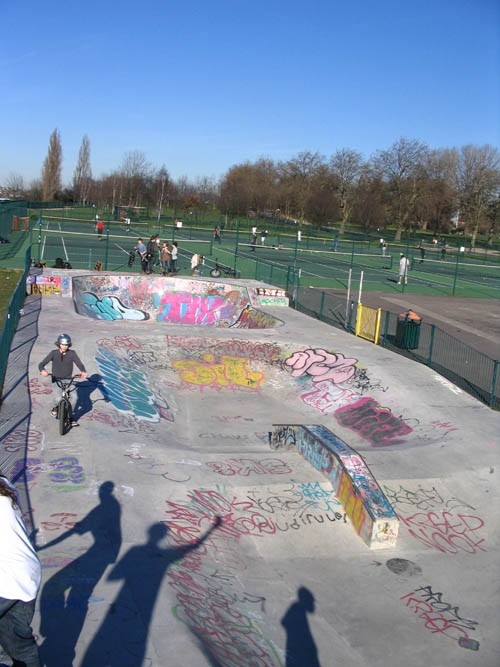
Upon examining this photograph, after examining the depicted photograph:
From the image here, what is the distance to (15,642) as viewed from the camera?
404cm

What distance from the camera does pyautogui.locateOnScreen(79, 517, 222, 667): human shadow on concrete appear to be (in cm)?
520

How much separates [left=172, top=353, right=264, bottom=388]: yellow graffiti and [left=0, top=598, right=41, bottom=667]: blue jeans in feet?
39.4

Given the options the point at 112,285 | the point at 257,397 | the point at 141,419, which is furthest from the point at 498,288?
the point at 141,419

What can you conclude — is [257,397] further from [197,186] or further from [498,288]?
[197,186]

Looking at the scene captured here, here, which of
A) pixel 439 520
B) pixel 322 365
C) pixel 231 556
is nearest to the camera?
pixel 231 556

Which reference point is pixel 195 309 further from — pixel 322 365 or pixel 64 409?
pixel 64 409

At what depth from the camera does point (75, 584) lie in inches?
244

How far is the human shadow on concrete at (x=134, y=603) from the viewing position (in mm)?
5199

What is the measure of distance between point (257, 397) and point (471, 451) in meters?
5.67

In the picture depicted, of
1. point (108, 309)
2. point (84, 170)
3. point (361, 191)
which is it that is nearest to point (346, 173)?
point (361, 191)

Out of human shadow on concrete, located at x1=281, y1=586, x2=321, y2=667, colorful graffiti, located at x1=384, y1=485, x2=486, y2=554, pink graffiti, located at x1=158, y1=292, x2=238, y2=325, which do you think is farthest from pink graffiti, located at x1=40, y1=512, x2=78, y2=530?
pink graffiti, located at x1=158, y1=292, x2=238, y2=325

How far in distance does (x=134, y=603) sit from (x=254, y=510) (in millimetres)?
3266

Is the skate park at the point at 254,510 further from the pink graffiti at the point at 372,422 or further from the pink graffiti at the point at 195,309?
the pink graffiti at the point at 195,309

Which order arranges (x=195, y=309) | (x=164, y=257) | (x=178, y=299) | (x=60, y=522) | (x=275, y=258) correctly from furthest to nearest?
(x=275, y=258), (x=164, y=257), (x=178, y=299), (x=195, y=309), (x=60, y=522)
